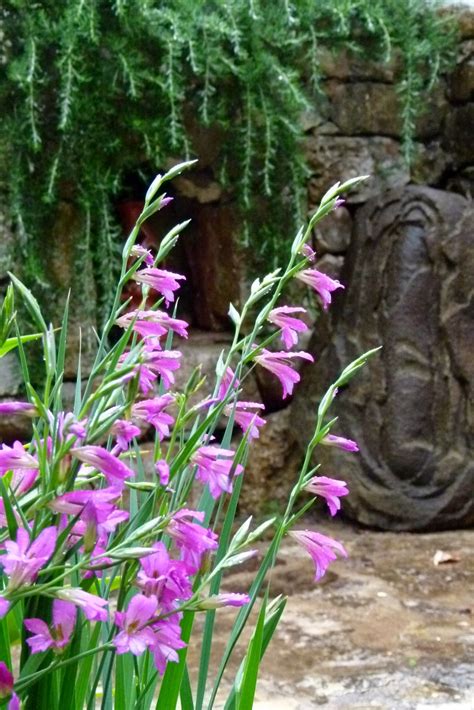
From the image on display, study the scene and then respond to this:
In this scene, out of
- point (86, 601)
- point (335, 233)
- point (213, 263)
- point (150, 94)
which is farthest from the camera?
point (335, 233)

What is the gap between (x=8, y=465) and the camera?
0.58 m

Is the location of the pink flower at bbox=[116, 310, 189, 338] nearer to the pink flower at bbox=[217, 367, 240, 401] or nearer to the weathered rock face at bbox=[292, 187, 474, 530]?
the pink flower at bbox=[217, 367, 240, 401]

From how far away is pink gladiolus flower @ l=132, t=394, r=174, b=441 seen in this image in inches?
25.1

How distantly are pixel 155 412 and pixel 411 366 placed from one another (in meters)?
2.82

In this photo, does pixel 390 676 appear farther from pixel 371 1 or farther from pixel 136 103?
pixel 371 1

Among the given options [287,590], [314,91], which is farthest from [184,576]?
[314,91]

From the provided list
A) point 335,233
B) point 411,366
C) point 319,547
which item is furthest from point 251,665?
point 335,233

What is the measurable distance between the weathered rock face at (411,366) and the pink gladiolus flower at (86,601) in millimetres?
2915

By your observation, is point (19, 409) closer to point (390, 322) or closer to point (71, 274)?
point (71, 274)

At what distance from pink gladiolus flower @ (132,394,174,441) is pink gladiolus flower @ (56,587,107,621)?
0.14m

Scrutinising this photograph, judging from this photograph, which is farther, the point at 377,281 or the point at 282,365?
the point at 377,281

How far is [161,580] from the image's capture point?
589 mm

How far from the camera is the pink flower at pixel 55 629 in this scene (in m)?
0.58

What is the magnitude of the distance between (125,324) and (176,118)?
2.41 meters
